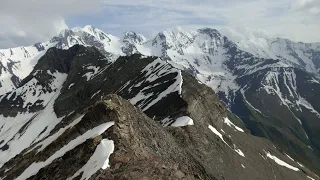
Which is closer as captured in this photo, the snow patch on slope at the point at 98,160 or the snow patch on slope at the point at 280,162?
the snow patch on slope at the point at 98,160

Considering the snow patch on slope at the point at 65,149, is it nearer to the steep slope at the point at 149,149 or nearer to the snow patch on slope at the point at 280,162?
the steep slope at the point at 149,149

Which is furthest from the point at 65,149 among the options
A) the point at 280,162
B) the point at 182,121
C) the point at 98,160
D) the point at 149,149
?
the point at 280,162

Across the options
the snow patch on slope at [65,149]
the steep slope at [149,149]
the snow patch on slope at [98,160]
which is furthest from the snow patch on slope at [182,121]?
the snow patch on slope at [98,160]

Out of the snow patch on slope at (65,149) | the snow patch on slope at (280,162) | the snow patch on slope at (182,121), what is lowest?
the snow patch on slope at (280,162)

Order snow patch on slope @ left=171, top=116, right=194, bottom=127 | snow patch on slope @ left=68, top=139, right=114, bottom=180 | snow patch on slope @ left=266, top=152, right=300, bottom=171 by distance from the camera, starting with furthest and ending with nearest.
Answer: snow patch on slope @ left=266, top=152, right=300, bottom=171 < snow patch on slope @ left=171, top=116, right=194, bottom=127 < snow patch on slope @ left=68, top=139, right=114, bottom=180

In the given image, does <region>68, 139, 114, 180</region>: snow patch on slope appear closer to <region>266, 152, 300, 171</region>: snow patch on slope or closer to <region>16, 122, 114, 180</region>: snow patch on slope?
<region>16, 122, 114, 180</region>: snow patch on slope

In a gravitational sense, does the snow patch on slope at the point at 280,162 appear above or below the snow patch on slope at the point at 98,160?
below

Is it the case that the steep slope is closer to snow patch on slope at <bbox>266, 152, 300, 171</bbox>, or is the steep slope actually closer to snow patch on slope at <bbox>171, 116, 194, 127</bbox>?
snow patch on slope at <bbox>266, 152, 300, 171</bbox>

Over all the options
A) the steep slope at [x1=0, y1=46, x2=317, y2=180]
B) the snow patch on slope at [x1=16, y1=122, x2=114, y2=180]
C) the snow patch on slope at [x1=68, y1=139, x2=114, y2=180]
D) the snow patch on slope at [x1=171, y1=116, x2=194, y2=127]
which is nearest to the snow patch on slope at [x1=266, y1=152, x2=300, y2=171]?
the steep slope at [x1=0, y1=46, x2=317, y2=180]

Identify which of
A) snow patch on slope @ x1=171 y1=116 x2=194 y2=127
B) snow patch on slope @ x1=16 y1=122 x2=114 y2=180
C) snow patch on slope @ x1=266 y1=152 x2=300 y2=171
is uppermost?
snow patch on slope @ x1=16 y1=122 x2=114 y2=180

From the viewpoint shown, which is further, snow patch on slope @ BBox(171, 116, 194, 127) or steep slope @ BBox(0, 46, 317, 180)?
snow patch on slope @ BBox(171, 116, 194, 127)

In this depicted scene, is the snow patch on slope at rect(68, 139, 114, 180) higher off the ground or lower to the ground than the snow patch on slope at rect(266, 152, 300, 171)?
higher

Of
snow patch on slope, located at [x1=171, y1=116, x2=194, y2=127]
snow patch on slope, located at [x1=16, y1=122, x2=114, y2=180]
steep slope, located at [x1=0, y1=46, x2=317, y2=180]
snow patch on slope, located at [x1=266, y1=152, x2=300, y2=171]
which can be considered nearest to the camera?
steep slope, located at [x1=0, y1=46, x2=317, y2=180]

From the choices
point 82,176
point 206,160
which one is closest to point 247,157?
point 206,160
